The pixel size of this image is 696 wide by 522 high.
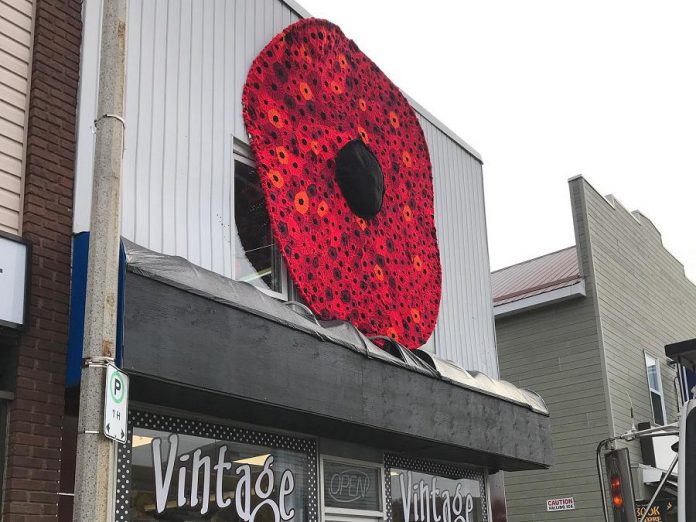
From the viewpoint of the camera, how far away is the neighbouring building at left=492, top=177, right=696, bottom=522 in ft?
55.3

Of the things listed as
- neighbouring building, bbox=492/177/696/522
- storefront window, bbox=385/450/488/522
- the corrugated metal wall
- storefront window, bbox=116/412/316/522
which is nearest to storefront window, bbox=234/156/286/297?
the corrugated metal wall

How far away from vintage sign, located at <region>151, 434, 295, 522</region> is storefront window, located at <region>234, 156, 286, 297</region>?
181cm

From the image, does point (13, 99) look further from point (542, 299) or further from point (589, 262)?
point (542, 299)

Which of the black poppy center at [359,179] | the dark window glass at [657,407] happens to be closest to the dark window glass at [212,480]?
the black poppy center at [359,179]

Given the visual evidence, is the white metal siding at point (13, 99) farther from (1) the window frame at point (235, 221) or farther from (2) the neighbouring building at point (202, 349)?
(1) the window frame at point (235, 221)

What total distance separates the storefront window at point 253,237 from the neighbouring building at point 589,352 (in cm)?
937

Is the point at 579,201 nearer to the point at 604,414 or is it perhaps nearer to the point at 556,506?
the point at 604,414

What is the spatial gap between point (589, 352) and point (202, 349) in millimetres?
12277

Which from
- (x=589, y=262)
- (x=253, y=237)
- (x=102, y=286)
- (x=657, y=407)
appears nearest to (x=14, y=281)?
(x=102, y=286)

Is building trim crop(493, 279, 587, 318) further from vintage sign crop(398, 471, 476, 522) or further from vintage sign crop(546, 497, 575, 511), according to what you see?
vintage sign crop(398, 471, 476, 522)

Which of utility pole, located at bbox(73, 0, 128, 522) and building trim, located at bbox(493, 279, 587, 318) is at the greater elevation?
building trim, located at bbox(493, 279, 587, 318)

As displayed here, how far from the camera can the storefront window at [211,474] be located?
268 inches

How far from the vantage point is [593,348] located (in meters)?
17.2

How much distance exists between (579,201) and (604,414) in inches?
170
